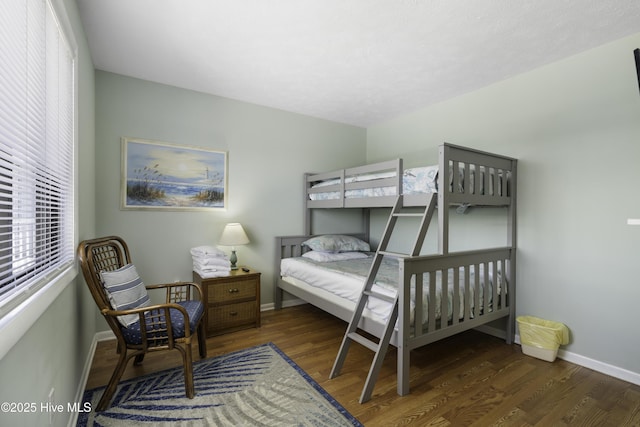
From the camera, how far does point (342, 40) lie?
231 centimetres

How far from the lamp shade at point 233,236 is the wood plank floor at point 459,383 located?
3.01 feet

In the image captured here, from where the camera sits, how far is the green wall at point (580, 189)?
2.25m

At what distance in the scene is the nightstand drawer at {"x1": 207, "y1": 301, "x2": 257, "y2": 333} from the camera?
290cm

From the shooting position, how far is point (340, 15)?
6.66 ft

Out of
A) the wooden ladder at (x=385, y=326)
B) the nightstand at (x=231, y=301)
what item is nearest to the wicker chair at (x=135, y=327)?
the nightstand at (x=231, y=301)

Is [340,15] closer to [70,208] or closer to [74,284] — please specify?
[70,208]

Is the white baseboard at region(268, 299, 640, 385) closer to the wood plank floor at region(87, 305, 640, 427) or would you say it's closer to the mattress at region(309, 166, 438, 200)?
the wood plank floor at region(87, 305, 640, 427)

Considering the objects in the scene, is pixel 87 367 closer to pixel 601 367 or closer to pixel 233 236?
pixel 233 236

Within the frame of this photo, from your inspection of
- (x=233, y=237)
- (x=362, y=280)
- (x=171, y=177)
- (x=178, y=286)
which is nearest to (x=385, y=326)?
(x=362, y=280)

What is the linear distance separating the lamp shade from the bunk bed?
67 cm

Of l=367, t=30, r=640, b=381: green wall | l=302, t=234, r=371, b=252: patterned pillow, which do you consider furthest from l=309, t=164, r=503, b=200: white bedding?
l=302, t=234, r=371, b=252: patterned pillow

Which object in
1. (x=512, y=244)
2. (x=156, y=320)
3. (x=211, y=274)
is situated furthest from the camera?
(x=211, y=274)

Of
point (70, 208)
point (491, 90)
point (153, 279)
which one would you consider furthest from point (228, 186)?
point (491, 90)

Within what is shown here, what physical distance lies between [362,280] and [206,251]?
1618 millimetres
